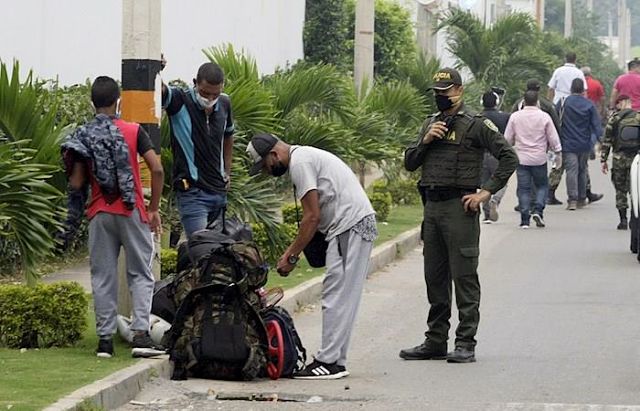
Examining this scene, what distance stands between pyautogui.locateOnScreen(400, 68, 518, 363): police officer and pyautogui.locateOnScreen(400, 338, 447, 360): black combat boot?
0.06m

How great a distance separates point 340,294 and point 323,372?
491 mm

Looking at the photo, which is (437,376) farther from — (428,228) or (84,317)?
(84,317)

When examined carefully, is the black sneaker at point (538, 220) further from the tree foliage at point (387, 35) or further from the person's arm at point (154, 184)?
the tree foliage at point (387, 35)

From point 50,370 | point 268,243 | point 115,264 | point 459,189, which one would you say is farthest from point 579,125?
point 50,370

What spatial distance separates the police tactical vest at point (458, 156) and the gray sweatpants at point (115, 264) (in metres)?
1.96

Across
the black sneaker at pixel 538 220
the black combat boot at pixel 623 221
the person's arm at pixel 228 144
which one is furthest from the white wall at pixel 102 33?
the black combat boot at pixel 623 221

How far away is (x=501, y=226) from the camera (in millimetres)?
20438

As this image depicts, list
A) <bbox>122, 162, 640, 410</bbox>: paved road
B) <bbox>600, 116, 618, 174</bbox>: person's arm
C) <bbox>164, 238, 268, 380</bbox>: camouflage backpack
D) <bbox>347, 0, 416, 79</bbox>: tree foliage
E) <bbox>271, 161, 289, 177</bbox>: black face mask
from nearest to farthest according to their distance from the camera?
1. <bbox>122, 162, 640, 410</bbox>: paved road
2. <bbox>164, 238, 268, 380</bbox>: camouflage backpack
3. <bbox>271, 161, 289, 177</bbox>: black face mask
4. <bbox>600, 116, 618, 174</bbox>: person's arm
5. <bbox>347, 0, 416, 79</bbox>: tree foliage

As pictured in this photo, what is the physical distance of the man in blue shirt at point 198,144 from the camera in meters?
10.9

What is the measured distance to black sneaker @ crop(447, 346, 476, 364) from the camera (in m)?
10.0

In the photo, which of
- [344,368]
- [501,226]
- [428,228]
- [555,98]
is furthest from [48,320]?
[555,98]

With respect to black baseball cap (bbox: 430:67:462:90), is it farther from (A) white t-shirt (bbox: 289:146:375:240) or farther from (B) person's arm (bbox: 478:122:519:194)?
(A) white t-shirt (bbox: 289:146:375:240)

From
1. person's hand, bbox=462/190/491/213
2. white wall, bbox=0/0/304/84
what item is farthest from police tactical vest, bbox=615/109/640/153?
person's hand, bbox=462/190/491/213

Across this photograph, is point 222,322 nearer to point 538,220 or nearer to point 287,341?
point 287,341
